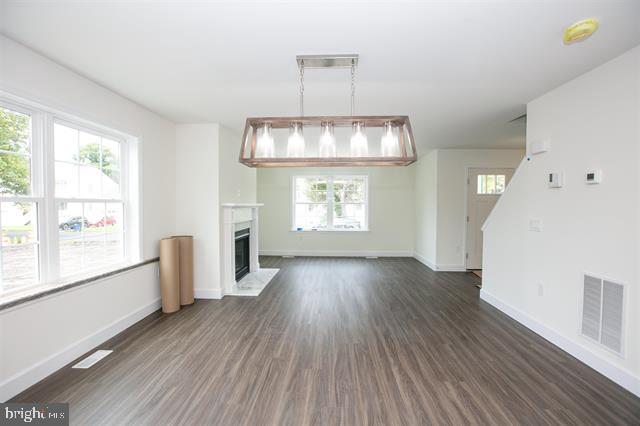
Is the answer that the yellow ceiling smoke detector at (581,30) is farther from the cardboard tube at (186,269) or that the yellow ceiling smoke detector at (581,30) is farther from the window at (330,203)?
the window at (330,203)

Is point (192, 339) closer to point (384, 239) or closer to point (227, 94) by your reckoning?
point (227, 94)

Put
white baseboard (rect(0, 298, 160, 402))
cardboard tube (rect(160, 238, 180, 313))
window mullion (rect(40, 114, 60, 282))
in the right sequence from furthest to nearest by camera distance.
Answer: cardboard tube (rect(160, 238, 180, 313))
window mullion (rect(40, 114, 60, 282))
white baseboard (rect(0, 298, 160, 402))

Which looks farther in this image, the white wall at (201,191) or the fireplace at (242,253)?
the fireplace at (242,253)

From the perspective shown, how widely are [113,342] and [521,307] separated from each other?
4596 millimetres

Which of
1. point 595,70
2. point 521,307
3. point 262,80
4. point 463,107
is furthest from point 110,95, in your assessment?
point 521,307

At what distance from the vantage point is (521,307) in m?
3.17

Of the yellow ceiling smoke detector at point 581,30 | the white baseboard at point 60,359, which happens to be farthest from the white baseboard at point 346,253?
the yellow ceiling smoke detector at point 581,30

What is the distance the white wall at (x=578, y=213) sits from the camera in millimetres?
2033

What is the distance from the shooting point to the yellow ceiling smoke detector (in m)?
1.68

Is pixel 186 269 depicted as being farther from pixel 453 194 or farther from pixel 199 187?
pixel 453 194

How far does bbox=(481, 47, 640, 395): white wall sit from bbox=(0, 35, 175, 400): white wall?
462 centimetres

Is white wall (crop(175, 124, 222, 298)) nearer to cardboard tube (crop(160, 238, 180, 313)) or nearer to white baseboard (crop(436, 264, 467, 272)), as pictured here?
cardboard tube (crop(160, 238, 180, 313))

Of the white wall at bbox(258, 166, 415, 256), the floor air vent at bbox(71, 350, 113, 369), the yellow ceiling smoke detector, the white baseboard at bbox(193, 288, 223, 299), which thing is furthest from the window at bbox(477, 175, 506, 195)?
the floor air vent at bbox(71, 350, 113, 369)

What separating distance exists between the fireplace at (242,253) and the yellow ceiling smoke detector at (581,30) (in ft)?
14.8
